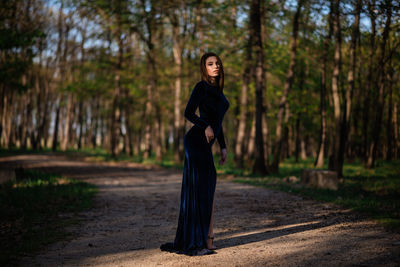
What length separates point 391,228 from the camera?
5.52 m

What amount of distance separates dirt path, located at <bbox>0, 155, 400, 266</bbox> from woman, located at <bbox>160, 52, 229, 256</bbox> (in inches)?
8.7

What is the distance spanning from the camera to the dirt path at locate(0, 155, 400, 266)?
4.18 meters

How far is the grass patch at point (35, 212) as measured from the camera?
540 centimetres

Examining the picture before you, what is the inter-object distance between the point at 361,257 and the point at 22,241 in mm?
4610

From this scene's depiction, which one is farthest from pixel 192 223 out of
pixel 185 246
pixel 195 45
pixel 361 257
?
pixel 195 45

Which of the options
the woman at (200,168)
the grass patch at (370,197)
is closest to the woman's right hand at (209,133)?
the woman at (200,168)

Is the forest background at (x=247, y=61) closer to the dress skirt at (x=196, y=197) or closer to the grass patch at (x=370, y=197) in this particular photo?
the grass patch at (x=370, y=197)

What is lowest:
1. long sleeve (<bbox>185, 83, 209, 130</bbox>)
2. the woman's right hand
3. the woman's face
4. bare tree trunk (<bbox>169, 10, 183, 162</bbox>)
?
the woman's right hand

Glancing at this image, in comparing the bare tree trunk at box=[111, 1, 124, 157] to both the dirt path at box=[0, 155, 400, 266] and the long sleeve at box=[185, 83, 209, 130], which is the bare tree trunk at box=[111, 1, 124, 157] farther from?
the long sleeve at box=[185, 83, 209, 130]

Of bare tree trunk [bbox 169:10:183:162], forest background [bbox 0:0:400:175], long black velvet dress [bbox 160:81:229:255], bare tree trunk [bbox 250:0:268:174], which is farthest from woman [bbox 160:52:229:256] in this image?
bare tree trunk [bbox 169:10:183:162]

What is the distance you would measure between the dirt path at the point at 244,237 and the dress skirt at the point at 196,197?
0.21m

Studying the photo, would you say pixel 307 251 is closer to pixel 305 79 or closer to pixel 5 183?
pixel 5 183

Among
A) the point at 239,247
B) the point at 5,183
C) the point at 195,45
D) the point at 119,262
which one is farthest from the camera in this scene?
the point at 195,45

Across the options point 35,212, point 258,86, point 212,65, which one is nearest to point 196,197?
point 212,65
